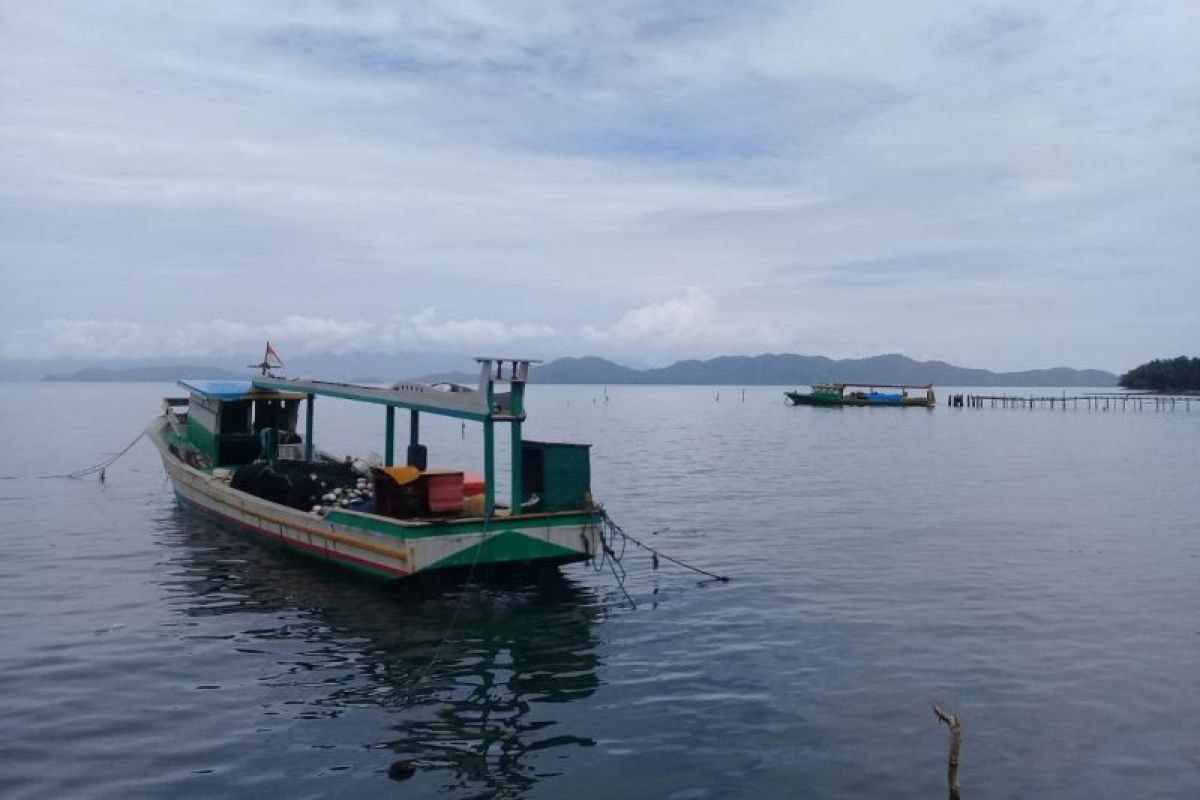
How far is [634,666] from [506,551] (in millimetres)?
4256

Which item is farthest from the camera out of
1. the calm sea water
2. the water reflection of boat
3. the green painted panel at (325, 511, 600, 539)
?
the green painted panel at (325, 511, 600, 539)

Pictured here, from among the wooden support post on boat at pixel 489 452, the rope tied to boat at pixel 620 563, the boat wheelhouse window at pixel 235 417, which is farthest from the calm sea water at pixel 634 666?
the boat wheelhouse window at pixel 235 417

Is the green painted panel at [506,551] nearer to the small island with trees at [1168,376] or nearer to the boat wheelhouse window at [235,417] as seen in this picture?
the boat wheelhouse window at [235,417]

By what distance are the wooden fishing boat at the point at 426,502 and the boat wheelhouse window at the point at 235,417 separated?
3.46 m

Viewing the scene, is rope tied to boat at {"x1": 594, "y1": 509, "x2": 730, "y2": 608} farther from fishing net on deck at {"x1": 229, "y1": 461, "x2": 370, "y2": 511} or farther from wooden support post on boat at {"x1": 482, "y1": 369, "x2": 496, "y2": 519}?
fishing net on deck at {"x1": 229, "y1": 461, "x2": 370, "y2": 511}

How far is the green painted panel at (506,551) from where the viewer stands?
1744cm

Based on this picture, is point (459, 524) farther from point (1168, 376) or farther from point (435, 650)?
point (1168, 376)

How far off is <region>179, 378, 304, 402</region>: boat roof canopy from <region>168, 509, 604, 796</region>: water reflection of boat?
6659 millimetres

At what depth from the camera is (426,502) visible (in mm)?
18344

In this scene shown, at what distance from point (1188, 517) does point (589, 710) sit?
2673 centimetres

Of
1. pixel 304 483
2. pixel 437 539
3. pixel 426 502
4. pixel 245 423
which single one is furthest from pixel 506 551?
pixel 245 423

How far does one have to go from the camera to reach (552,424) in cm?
10169

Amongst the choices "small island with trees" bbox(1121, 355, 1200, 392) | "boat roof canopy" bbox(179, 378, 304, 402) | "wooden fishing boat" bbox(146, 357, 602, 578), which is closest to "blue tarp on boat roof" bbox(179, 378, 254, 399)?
"boat roof canopy" bbox(179, 378, 304, 402)

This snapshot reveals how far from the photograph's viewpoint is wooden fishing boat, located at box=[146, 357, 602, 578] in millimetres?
17406
